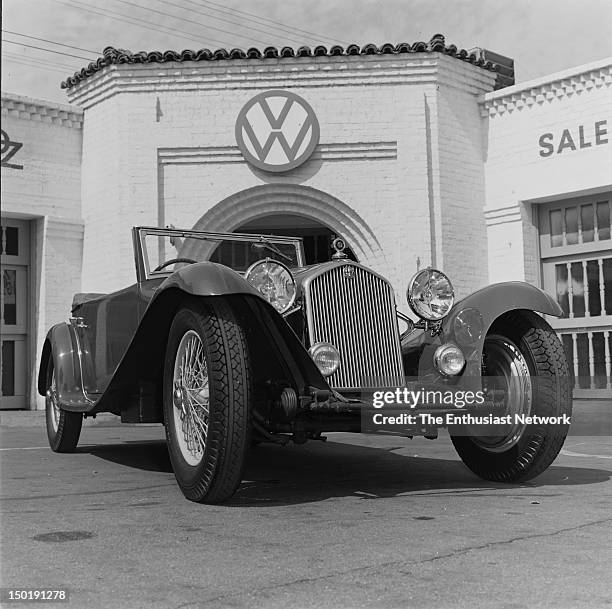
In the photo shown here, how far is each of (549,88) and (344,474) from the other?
9708 millimetres

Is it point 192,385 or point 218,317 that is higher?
point 218,317

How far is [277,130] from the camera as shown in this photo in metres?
13.8

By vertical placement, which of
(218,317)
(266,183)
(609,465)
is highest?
(266,183)

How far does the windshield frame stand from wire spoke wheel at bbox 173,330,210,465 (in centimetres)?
149

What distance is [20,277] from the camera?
14406 mm

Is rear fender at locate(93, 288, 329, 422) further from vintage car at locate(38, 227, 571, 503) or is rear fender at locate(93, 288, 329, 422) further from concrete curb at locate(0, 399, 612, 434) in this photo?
concrete curb at locate(0, 399, 612, 434)

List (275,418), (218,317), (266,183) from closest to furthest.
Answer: (218,317) < (275,418) < (266,183)

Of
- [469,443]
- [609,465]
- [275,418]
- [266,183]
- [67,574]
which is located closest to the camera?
[67,574]

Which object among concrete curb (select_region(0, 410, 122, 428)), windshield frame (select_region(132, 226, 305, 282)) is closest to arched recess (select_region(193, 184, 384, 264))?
concrete curb (select_region(0, 410, 122, 428))

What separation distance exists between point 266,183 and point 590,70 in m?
5.36

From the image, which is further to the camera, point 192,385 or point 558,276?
point 558,276

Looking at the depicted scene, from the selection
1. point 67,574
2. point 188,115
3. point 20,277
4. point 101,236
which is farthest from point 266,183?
point 67,574

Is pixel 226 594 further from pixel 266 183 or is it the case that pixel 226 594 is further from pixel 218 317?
pixel 266 183

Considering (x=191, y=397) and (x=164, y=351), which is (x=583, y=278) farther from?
(x=191, y=397)
